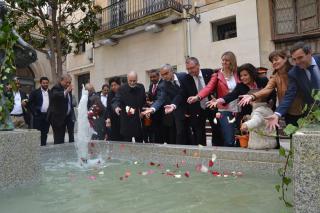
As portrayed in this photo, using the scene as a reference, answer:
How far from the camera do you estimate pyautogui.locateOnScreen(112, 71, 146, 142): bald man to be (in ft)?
19.5

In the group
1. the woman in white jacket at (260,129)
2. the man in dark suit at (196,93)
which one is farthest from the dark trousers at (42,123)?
the woman in white jacket at (260,129)

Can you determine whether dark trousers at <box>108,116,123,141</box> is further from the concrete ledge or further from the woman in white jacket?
the woman in white jacket

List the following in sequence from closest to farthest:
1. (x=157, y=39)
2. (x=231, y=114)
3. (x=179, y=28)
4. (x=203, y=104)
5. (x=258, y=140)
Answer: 1. (x=258, y=140)
2. (x=231, y=114)
3. (x=203, y=104)
4. (x=179, y=28)
5. (x=157, y=39)

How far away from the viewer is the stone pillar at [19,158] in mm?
3502

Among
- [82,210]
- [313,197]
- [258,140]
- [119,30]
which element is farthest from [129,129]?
[119,30]

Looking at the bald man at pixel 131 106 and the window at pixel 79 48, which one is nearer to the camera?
the bald man at pixel 131 106

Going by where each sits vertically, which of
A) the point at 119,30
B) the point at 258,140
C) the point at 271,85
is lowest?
the point at 258,140

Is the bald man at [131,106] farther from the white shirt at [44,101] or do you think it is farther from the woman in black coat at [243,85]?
the white shirt at [44,101]

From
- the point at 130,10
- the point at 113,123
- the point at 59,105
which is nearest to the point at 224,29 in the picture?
the point at 130,10

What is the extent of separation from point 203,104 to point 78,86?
15.8 metres

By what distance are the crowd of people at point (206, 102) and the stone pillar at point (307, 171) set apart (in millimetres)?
1013

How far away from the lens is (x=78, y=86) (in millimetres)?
20250

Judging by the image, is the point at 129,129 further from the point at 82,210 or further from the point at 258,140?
the point at 82,210

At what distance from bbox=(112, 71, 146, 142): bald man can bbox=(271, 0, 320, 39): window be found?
707cm
